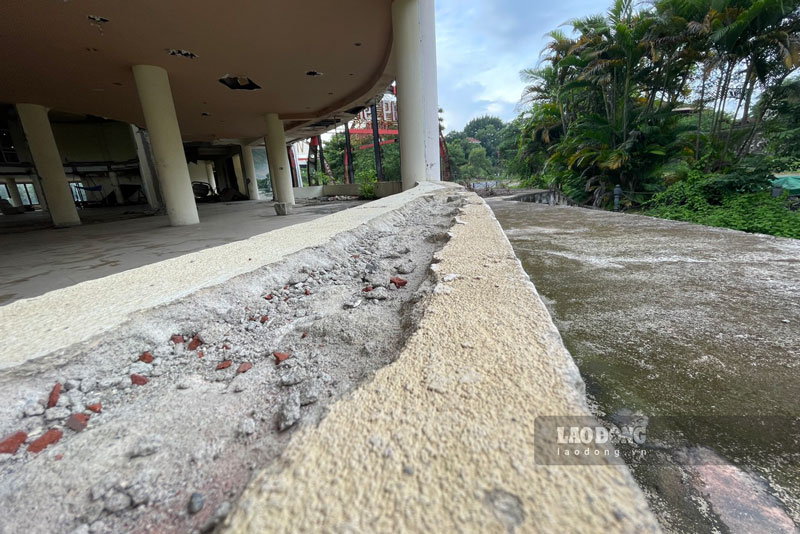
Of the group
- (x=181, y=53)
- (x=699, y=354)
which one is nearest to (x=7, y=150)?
(x=181, y=53)

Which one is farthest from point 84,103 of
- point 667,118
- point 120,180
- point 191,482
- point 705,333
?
point 667,118

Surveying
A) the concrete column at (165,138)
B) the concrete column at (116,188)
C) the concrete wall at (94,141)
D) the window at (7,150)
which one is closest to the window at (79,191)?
the concrete column at (116,188)

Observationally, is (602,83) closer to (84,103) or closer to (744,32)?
(744,32)

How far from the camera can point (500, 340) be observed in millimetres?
748

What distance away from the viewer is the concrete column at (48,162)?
766 cm

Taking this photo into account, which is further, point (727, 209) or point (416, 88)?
point (727, 209)

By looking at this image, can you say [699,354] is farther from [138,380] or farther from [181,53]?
[181,53]

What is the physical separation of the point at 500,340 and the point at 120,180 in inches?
1001

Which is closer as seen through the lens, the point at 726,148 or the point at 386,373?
the point at 386,373

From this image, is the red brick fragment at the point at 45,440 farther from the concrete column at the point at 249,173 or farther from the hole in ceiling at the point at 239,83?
the concrete column at the point at 249,173

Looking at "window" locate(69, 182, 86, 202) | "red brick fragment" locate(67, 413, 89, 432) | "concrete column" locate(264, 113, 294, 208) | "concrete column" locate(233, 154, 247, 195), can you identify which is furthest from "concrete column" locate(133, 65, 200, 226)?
"window" locate(69, 182, 86, 202)

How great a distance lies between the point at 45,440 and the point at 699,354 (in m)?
1.59

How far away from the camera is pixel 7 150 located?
13297mm

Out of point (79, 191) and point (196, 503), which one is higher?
point (79, 191)
